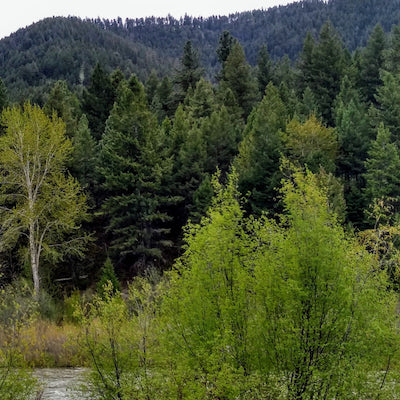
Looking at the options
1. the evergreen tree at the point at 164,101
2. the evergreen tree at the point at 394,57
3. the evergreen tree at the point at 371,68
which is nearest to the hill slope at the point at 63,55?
the evergreen tree at the point at 164,101

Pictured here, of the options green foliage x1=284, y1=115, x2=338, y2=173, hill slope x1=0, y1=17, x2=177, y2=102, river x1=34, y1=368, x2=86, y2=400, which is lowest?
river x1=34, y1=368, x2=86, y2=400

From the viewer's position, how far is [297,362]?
7.91m

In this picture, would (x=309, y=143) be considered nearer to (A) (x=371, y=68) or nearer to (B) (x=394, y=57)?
(B) (x=394, y=57)

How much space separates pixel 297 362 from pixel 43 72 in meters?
130

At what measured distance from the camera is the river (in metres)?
13.9

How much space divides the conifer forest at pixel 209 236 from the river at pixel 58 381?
51 centimetres

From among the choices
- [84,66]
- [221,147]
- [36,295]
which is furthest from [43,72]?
[36,295]

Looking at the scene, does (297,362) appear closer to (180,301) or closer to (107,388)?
(180,301)

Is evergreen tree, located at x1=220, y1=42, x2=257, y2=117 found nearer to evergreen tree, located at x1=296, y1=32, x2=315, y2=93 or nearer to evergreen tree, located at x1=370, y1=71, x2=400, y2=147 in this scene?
evergreen tree, located at x1=296, y1=32, x2=315, y2=93

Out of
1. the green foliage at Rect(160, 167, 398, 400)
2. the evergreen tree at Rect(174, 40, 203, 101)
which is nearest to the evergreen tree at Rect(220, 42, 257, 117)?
the evergreen tree at Rect(174, 40, 203, 101)

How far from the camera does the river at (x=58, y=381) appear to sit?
45.6 ft

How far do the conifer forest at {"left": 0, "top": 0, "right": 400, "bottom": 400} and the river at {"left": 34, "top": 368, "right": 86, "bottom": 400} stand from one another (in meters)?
0.51

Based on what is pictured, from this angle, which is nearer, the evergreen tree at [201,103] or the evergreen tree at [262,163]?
the evergreen tree at [262,163]

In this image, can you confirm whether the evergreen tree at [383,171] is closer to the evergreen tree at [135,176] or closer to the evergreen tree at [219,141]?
the evergreen tree at [219,141]
